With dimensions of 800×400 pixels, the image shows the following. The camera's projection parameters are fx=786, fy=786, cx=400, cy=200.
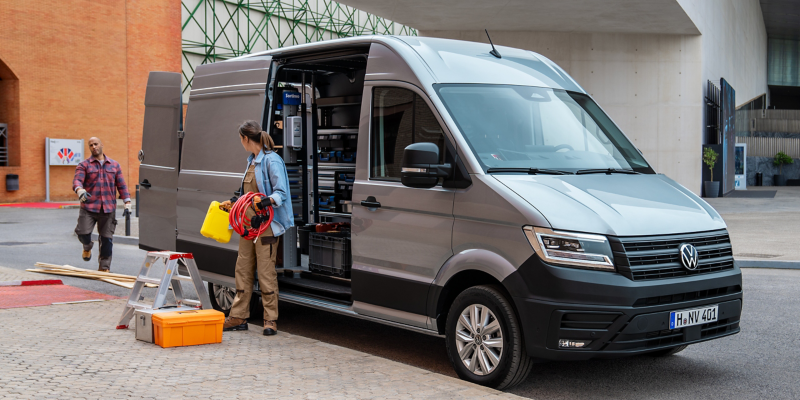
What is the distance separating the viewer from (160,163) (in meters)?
9.53

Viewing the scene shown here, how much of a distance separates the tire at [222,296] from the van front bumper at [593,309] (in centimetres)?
399

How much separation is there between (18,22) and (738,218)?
94.8ft

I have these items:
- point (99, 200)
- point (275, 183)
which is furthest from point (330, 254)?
point (99, 200)

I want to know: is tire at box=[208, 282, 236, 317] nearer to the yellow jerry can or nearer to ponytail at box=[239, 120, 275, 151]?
the yellow jerry can

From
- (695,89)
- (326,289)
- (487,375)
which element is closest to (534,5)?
(695,89)

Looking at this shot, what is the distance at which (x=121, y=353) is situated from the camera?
20.1 feet

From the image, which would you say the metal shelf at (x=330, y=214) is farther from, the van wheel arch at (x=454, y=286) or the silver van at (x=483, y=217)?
the van wheel arch at (x=454, y=286)

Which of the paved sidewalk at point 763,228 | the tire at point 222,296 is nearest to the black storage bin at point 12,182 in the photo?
the paved sidewalk at point 763,228

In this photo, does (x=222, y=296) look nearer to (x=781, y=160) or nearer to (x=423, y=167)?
(x=423, y=167)

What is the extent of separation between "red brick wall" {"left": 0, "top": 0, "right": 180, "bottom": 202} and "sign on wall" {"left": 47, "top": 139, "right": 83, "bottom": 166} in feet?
1.23

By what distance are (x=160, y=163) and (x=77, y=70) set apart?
28.6 meters

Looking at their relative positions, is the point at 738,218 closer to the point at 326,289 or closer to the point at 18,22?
the point at 326,289

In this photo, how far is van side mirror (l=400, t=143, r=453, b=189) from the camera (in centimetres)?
568

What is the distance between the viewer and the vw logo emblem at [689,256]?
5.32 metres
